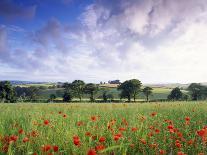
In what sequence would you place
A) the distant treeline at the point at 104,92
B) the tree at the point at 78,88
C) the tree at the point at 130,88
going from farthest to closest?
1. the tree at the point at 78,88
2. the tree at the point at 130,88
3. the distant treeline at the point at 104,92

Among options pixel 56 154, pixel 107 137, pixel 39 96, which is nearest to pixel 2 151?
pixel 56 154

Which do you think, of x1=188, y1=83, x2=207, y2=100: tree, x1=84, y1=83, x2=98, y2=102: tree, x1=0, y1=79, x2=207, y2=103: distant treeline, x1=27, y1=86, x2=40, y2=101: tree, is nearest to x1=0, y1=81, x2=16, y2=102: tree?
x1=0, y1=79, x2=207, y2=103: distant treeline

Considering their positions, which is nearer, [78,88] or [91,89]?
[78,88]

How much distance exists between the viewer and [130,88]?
8894 cm

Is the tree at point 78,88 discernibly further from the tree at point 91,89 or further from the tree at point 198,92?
the tree at point 198,92

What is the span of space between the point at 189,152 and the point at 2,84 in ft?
282

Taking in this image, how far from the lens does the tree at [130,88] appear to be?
8785cm

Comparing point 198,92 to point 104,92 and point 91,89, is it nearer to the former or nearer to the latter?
point 104,92

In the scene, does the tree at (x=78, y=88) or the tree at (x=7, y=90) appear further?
the tree at (x=78, y=88)

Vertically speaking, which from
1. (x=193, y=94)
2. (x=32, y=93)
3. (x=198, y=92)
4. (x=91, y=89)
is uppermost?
(x=91, y=89)

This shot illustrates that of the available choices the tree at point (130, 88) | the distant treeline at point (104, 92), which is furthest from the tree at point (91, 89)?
the tree at point (130, 88)

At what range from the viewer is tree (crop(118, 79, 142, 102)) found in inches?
3459

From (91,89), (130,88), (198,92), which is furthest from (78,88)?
(198,92)

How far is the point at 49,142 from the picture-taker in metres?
5.23
